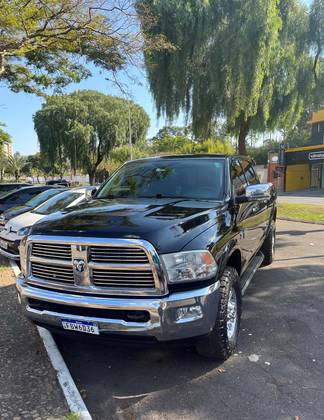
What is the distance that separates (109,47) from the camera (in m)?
10.6

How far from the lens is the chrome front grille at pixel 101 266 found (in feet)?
9.14

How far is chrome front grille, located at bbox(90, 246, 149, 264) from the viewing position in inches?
110

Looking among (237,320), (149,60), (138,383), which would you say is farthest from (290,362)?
(149,60)

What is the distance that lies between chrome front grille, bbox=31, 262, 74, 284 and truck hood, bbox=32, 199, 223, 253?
300 mm

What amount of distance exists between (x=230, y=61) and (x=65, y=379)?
44.8ft

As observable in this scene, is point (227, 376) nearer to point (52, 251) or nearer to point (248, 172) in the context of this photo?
point (52, 251)

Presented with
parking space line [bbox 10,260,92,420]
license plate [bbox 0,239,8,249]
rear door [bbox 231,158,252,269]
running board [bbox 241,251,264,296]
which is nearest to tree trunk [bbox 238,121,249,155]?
running board [bbox 241,251,264,296]

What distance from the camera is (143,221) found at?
10.1 feet

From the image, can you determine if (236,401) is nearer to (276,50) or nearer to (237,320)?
(237,320)

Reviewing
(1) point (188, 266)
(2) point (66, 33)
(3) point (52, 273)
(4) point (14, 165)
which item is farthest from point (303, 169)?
(4) point (14, 165)

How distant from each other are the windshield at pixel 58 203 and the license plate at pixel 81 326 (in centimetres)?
503

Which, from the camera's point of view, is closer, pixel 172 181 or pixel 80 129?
pixel 172 181

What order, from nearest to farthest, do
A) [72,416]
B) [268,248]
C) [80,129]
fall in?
[72,416] < [268,248] < [80,129]

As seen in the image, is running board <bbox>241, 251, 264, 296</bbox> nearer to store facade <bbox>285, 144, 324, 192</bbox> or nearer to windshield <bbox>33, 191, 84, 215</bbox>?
windshield <bbox>33, 191, 84, 215</bbox>
